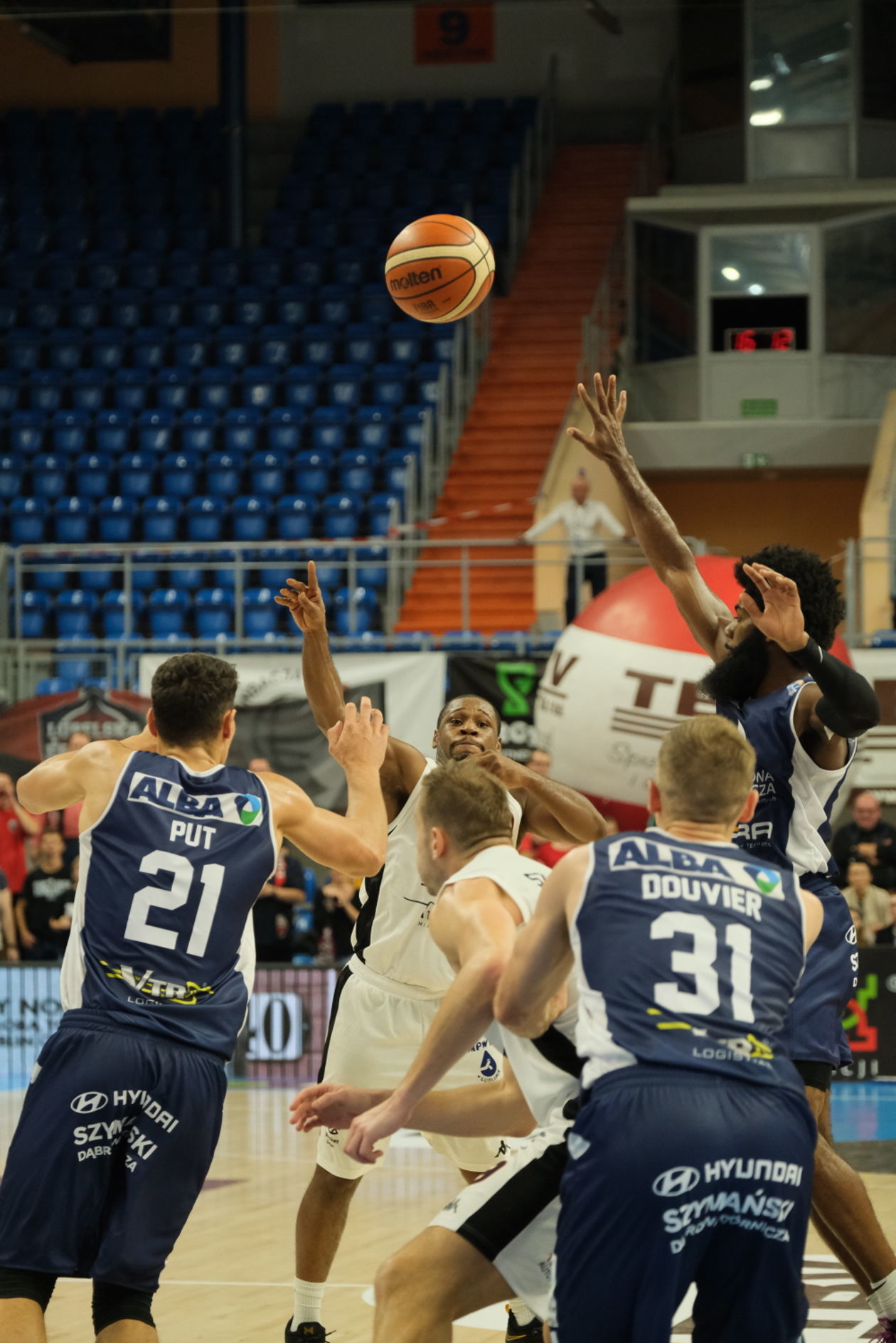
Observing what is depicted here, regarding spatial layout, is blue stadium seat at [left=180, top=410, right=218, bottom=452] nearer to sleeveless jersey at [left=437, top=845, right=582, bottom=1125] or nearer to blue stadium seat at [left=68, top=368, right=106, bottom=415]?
blue stadium seat at [left=68, top=368, right=106, bottom=415]

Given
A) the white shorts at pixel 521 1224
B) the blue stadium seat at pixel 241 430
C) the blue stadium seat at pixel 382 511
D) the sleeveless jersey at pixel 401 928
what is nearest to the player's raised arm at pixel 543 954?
the white shorts at pixel 521 1224

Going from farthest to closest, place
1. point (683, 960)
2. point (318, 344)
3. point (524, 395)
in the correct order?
1. point (524, 395)
2. point (318, 344)
3. point (683, 960)

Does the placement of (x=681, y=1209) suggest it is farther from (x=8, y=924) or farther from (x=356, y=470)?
(x=356, y=470)

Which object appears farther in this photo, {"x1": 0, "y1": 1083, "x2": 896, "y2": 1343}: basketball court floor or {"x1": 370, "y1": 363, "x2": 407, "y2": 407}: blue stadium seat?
{"x1": 370, "y1": 363, "x2": 407, "y2": 407}: blue stadium seat

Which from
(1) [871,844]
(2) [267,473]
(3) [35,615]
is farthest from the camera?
(2) [267,473]

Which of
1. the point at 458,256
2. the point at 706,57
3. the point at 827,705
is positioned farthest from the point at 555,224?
the point at 827,705

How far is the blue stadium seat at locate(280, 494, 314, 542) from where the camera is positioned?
1953cm

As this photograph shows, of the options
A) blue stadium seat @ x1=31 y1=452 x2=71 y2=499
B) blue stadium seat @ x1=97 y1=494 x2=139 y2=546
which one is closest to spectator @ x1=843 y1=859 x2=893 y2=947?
blue stadium seat @ x1=97 y1=494 x2=139 y2=546

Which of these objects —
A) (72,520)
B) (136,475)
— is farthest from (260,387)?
(72,520)

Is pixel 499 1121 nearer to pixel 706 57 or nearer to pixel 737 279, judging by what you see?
pixel 737 279

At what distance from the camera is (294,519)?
19.6 meters

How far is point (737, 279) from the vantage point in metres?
22.7

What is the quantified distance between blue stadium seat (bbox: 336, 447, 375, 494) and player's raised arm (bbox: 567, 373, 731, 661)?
14.1 m

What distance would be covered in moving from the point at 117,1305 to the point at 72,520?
16.3 meters
